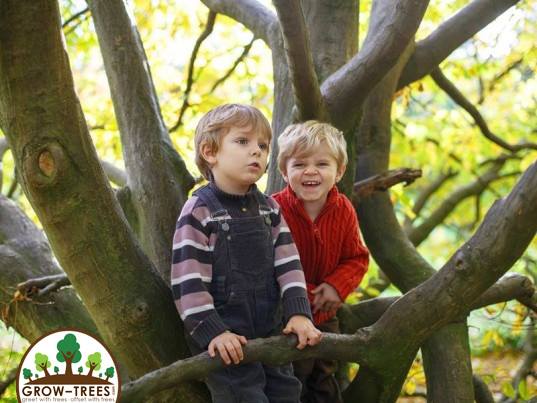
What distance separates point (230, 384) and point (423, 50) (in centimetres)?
250

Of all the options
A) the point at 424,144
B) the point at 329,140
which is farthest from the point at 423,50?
the point at 424,144

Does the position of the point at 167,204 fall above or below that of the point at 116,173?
below

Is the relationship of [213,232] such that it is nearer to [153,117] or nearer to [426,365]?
[153,117]

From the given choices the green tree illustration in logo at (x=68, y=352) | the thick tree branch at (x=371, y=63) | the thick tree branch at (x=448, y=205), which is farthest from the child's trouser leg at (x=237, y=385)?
the thick tree branch at (x=448, y=205)

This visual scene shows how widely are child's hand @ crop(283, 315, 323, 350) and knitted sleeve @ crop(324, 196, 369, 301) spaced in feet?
1.55

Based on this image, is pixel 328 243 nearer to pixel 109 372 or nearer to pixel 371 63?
pixel 371 63

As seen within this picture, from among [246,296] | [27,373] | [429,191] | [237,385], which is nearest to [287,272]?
[246,296]

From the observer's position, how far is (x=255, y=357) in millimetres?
2111

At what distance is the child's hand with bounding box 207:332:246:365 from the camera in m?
2.09

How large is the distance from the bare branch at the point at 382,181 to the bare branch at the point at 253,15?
87cm

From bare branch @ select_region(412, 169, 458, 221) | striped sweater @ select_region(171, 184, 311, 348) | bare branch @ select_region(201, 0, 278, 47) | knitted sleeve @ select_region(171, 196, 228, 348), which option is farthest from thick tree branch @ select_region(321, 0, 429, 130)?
bare branch @ select_region(412, 169, 458, 221)

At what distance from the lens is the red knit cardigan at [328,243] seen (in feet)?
8.94

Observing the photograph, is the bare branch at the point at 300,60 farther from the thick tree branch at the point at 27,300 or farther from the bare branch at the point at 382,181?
the thick tree branch at the point at 27,300

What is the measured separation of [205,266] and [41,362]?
64cm
